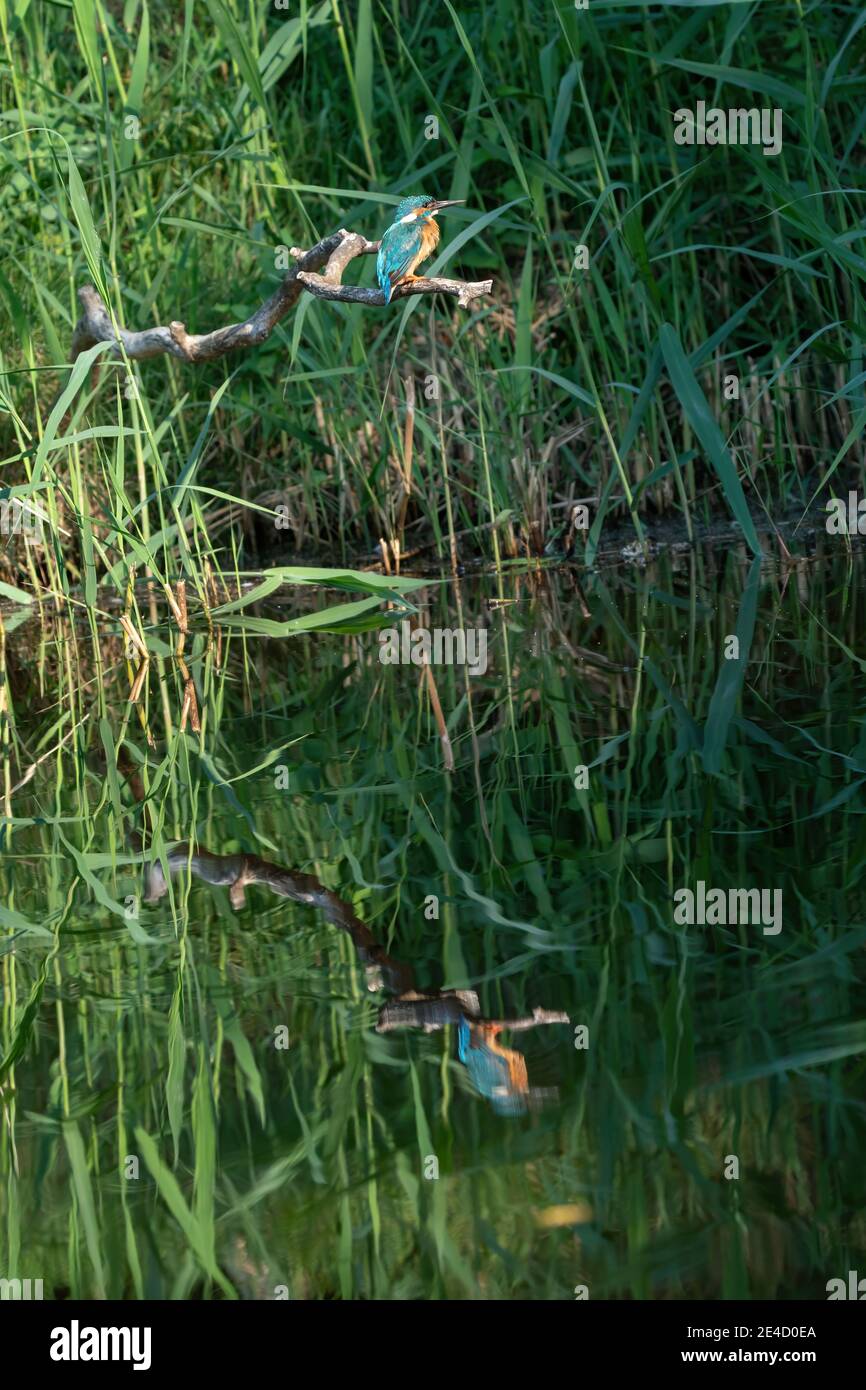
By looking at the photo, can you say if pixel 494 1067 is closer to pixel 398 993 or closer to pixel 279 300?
pixel 398 993

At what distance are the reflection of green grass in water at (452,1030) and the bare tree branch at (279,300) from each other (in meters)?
0.71

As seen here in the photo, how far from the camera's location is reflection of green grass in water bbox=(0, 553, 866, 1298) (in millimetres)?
1245

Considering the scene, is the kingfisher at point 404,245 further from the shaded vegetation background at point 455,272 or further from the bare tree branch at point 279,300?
the shaded vegetation background at point 455,272

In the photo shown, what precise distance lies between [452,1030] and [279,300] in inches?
74.2

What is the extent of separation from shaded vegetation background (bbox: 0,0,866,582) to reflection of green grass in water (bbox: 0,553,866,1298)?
1244 mm

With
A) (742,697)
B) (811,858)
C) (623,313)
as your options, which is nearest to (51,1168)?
(811,858)

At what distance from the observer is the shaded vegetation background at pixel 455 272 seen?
3793mm

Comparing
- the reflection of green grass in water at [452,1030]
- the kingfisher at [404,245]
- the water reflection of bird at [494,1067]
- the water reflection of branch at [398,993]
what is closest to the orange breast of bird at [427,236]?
the kingfisher at [404,245]

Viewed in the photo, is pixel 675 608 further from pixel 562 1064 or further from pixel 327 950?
pixel 562 1064

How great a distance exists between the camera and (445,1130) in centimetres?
135

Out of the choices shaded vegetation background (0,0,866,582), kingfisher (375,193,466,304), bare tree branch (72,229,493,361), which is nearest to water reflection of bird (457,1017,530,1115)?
bare tree branch (72,229,493,361)

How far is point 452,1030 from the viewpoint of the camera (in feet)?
5.00

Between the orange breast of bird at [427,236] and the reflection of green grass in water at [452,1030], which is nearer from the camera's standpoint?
the reflection of green grass in water at [452,1030]

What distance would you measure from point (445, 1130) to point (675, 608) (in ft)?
7.24
